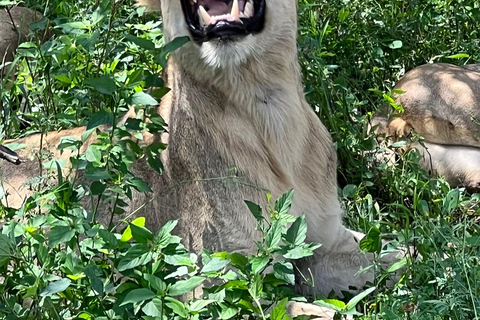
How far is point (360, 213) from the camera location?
4922 mm

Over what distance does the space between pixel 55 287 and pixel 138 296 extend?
31 centimetres

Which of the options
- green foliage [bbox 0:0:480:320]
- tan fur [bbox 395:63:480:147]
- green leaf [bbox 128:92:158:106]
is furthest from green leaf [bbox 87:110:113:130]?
tan fur [bbox 395:63:480:147]

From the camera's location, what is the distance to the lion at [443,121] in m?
5.55

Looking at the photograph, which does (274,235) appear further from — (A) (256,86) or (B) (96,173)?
(A) (256,86)

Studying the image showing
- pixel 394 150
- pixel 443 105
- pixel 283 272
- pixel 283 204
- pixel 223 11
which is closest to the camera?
pixel 283 272

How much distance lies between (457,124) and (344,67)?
1.00 metres

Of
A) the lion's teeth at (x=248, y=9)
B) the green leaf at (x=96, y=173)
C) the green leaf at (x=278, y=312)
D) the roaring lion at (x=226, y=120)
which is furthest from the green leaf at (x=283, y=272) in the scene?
the lion's teeth at (x=248, y=9)

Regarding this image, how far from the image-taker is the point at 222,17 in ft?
12.4

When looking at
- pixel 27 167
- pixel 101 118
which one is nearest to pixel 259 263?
pixel 101 118

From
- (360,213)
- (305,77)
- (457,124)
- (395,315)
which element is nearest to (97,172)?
(395,315)

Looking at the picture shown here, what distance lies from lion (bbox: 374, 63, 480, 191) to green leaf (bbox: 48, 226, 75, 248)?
2.84 meters

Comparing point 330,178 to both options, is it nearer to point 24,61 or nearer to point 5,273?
point 5,273

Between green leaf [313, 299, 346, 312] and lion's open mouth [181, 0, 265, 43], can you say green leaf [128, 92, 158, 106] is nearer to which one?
lion's open mouth [181, 0, 265, 43]

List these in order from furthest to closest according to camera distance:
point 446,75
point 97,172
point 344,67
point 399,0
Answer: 1. point 399,0
2. point 344,67
3. point 446,75
4. point 97,172
